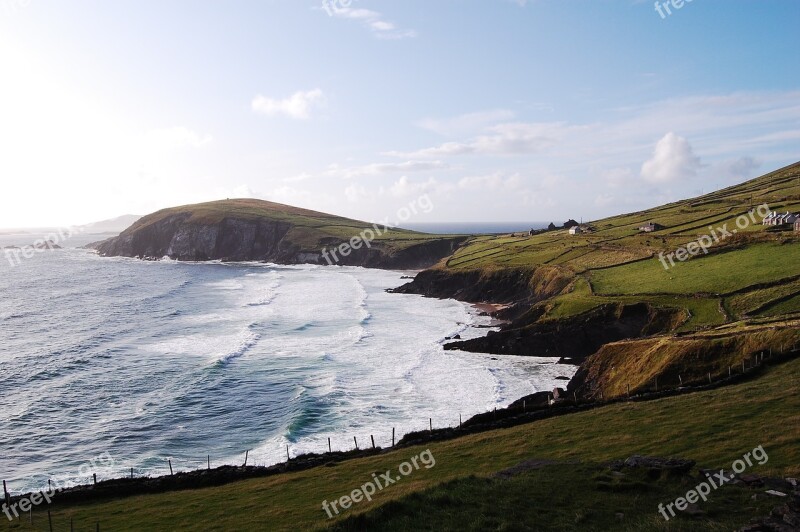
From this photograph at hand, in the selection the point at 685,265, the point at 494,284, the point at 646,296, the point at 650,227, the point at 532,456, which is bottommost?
the point at 532,456

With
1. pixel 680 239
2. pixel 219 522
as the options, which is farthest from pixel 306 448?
pixel 680 239

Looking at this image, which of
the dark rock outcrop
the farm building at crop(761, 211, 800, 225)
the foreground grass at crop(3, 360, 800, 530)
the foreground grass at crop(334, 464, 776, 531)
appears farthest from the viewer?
the farm building at crop(761, 211, 800, 225)

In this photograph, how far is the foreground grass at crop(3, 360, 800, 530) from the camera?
1025 inches

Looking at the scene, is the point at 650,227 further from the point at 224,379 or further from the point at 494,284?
the point at 224,379

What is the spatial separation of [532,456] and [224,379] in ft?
143

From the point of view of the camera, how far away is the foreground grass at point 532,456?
26047 millimetres

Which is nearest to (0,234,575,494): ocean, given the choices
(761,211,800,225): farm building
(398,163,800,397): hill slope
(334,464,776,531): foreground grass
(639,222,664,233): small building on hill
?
(398,163,800,397): hill slope

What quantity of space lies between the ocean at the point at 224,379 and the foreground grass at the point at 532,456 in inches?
411

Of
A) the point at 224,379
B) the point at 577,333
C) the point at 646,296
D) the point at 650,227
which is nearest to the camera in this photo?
the point at 224,379

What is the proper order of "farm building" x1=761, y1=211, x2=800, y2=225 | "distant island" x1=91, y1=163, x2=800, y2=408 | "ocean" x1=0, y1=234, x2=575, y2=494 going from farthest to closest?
"farm building" x1=761, y1=211, x2=800, y2=225
"distant island" x1=91, y1=163, x2=800, y2=408
"ocean" x1=0, y1=234, x2=575, y2=494

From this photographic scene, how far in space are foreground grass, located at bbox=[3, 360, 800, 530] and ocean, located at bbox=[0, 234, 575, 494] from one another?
10.4 meters

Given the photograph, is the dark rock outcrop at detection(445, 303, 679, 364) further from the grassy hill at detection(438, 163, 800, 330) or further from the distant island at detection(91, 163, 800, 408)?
the grassy hill at detection(438, 163, 800, 330)

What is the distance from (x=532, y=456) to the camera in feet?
105

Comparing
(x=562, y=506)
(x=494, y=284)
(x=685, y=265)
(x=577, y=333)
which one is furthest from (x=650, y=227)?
(x=562, y=506)
